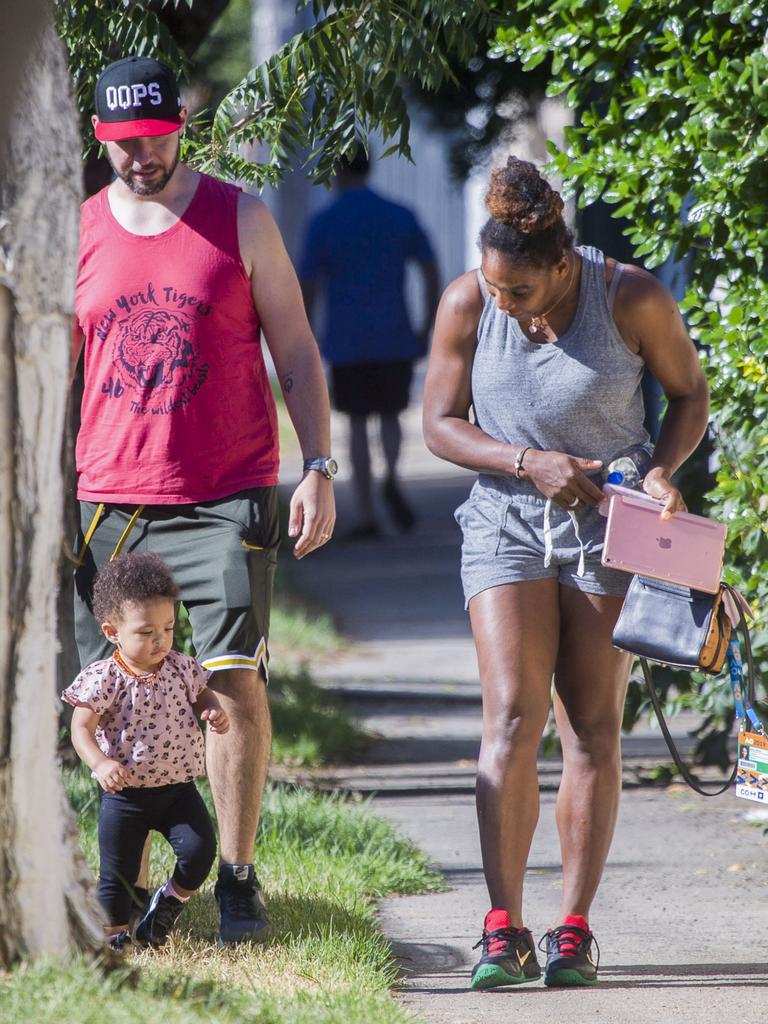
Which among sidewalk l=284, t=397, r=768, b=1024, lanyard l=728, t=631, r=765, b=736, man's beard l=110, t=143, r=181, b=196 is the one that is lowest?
sidewalk l=284, t=397, r=768, b=1024

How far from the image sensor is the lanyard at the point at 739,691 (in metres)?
3.78

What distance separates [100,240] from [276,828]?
1.92 m

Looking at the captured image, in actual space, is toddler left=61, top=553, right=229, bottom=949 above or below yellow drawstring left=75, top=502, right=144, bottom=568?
below

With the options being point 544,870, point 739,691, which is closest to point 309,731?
point 544,870

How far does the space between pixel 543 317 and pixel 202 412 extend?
836 mm

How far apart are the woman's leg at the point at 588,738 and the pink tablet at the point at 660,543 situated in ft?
0.80

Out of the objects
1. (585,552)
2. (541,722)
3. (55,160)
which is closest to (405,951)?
(541,722)

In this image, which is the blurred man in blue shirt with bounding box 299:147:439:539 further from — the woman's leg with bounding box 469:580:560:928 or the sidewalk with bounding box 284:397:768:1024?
the woman's leg with bounding box 469:580:560:928

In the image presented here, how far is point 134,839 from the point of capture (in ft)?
12.5

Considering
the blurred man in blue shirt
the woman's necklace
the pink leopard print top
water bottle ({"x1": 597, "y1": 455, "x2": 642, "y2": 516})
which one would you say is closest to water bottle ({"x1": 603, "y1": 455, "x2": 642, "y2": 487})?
water bottle ({"x1": 597, "y1": 455, "x2": 642, "y2": 516})

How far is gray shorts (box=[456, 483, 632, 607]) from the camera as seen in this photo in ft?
12.7

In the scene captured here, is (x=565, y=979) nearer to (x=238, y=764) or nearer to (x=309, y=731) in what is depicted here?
(x=238, y=764)

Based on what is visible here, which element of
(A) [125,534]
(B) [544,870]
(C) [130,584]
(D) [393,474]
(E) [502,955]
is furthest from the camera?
(D) [393,474]

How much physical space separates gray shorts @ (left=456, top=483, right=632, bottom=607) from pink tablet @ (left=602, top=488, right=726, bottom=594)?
0.53ft
